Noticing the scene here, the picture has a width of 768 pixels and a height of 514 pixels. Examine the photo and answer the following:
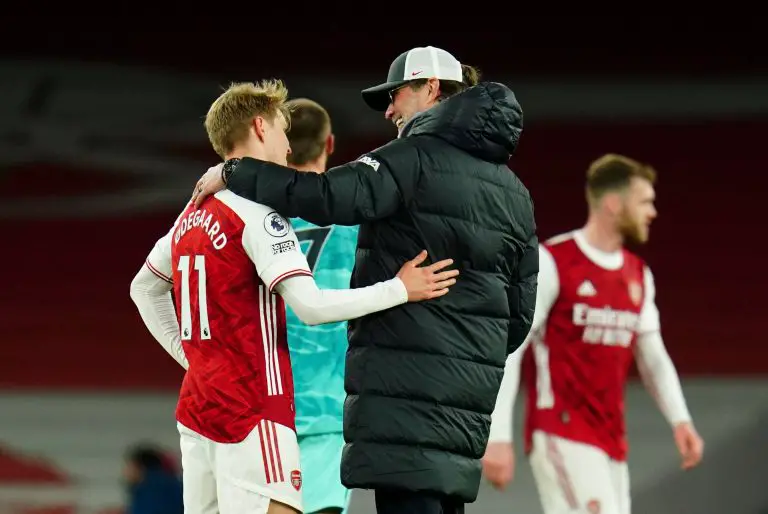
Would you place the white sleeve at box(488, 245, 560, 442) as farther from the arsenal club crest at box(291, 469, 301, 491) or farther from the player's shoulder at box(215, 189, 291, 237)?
the player's shoulder at box(215, 189, 291, 237)

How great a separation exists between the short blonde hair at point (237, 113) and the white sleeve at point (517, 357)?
1.70m

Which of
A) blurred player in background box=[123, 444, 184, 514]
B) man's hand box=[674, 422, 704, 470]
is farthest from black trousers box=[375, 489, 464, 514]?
blurred player in background box=[123, 444, 184, 514]

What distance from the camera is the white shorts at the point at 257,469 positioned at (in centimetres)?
281

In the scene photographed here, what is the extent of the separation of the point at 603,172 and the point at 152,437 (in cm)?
414

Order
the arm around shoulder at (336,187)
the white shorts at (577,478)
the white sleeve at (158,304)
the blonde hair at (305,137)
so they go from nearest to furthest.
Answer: the arm around shoulder at (336,187) < the white sleeve at (158,304) < the blonde hair at (305,137) < the white shorts at (577,478)

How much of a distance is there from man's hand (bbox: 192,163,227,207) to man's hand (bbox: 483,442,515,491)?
171cm

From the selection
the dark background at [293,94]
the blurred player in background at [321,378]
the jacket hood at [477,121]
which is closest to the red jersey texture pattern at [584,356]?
the blurred player in background at [321,378]

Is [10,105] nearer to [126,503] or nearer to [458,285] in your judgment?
[126,503]

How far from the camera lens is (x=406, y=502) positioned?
2.84 meters

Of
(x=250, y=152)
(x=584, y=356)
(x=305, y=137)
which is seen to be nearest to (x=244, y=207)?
(x=250, y=152)

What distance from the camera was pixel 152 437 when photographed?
8289mm

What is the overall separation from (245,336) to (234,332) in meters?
0.02

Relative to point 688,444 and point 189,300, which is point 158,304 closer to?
point 189,300

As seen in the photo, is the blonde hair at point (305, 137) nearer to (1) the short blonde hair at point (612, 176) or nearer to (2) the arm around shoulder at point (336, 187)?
(2) the arm around shoulder at point (336, 187)
